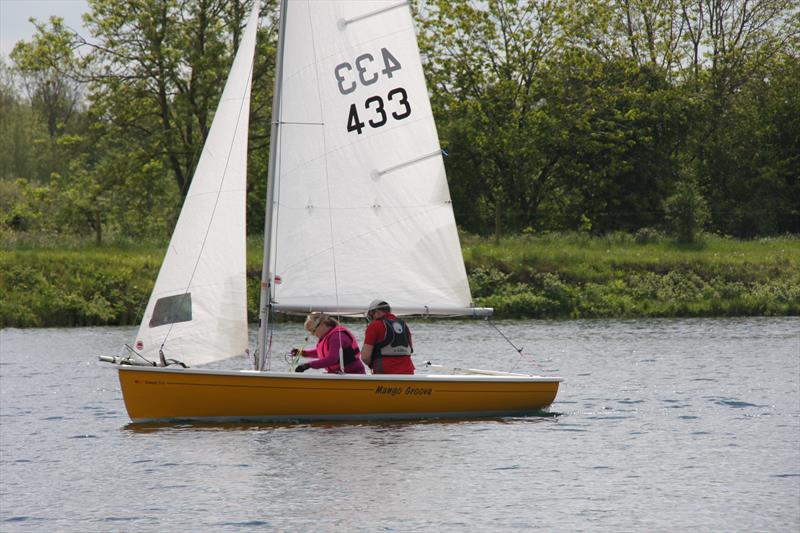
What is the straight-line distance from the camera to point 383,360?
17.6 metres

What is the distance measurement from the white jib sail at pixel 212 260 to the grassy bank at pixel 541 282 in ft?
→ 69.5

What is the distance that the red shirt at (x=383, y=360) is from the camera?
57.1ft

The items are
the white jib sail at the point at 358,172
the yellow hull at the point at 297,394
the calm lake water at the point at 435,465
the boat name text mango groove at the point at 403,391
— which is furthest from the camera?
the white jib sail at the point at 358,172

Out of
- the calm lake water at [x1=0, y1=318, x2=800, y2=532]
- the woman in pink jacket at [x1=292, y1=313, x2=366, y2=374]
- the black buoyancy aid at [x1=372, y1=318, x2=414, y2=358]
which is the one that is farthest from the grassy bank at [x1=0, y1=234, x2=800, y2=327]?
the black buoyancy aid at [x1=372, y1=318, x2=414, y2=358]

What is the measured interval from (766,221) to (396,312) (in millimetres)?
38391

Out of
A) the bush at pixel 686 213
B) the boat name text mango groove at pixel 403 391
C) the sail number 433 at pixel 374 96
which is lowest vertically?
the boat name text mango groove at pixel 403 391

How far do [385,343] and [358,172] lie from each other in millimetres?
2528

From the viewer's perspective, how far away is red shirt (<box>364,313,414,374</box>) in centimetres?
1741

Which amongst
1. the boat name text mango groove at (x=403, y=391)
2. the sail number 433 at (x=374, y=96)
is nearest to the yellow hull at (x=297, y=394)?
the boat name text mango groove at (x=403, y=391)

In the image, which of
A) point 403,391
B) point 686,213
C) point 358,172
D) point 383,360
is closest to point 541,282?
point 686,213

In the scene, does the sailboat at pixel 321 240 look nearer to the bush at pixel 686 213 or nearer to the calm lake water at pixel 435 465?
the calm lake water at pixel 435 465

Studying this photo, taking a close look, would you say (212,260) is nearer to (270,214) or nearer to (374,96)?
(270,214)

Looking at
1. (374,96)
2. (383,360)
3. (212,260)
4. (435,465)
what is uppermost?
(374,96)

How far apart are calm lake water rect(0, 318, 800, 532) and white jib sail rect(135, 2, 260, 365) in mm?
1191
